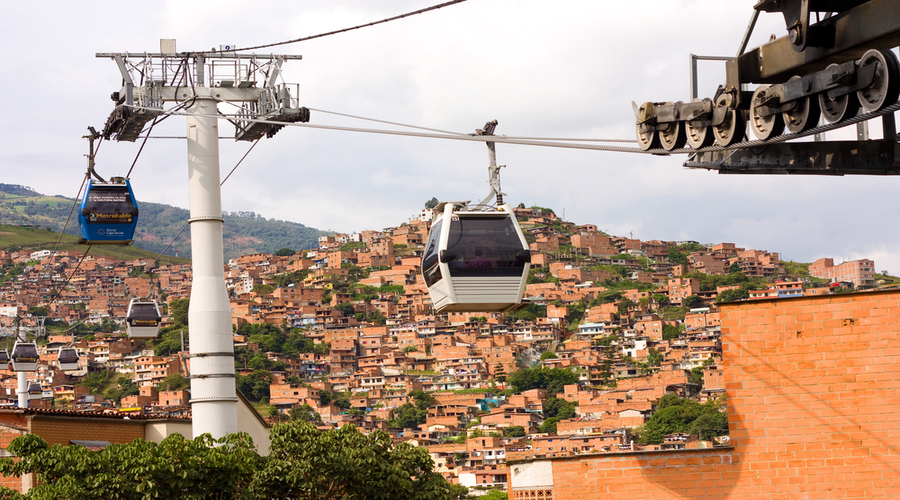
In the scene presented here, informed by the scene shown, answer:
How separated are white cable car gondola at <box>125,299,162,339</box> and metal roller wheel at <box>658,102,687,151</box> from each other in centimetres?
882

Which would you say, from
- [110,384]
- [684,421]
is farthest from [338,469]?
[110,384]

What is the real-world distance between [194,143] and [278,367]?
4899 inches

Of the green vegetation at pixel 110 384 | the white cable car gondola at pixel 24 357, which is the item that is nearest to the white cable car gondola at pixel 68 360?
the white cable car gondola at pixel 24 357

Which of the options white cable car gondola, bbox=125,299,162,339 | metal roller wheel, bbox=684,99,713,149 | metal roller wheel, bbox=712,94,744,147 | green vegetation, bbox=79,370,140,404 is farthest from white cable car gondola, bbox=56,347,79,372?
green vegetation, bbox=79,370,140,404

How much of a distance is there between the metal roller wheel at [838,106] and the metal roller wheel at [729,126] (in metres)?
0.78

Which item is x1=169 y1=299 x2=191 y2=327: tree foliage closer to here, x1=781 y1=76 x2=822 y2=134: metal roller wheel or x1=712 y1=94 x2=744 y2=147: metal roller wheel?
x1=712 y1=94 x2=744 y2=147: metal roller wheel

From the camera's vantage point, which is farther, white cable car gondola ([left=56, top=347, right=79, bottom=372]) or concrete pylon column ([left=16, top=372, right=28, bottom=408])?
white cable car gondola ([left=56, top=347, right=79, bottom=372])

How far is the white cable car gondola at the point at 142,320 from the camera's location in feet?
47.9

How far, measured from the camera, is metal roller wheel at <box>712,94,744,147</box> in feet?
23.6

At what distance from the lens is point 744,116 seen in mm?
7188

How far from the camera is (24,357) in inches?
864

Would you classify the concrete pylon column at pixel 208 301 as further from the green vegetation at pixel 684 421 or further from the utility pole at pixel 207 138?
the green vegetation at pixel 684 421

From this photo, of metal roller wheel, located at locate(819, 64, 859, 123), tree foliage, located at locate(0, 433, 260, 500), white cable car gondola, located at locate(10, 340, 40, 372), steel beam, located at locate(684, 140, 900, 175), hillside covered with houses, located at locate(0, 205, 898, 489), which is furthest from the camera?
hillside covered with houses, located at locate(0, 205, 898, 489)

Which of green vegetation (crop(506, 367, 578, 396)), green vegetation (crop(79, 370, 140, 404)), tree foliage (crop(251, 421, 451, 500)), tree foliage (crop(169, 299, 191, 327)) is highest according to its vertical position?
tree foliage (crop(169, 299, 191, 327))
